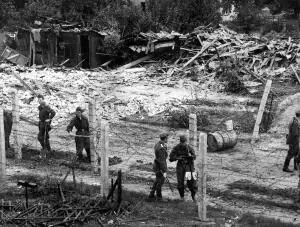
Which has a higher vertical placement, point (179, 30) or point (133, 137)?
point (179, 30)

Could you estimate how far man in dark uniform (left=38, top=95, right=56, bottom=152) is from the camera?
17.1 meters

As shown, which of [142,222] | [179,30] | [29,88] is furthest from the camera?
[179,30]

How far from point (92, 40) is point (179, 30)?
513cm

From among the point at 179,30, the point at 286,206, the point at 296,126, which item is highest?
the point at 179,30

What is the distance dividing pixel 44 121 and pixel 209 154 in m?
4.97

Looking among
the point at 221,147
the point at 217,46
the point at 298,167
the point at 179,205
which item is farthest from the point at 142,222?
the point at 217,46

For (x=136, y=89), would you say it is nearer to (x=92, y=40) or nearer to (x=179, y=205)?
(x=92, y=40)

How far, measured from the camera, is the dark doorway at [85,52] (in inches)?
1214

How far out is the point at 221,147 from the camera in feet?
60.1

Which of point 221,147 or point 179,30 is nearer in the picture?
point 221,147

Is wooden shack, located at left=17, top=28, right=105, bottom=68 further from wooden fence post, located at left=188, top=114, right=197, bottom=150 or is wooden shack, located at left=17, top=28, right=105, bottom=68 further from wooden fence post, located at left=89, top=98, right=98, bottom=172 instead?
wooden fence post, located at left=188, top=114, right=197, bottom=150

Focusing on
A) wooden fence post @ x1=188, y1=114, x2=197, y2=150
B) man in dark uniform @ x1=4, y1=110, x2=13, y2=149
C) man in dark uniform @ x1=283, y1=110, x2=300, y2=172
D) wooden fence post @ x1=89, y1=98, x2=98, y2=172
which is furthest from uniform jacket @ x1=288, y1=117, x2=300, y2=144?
man in dark uniform @ x1=4, y1=110, x2=13, y2=149

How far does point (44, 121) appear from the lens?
1719 cm

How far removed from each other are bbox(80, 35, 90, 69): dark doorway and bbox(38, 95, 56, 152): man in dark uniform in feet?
45.1
